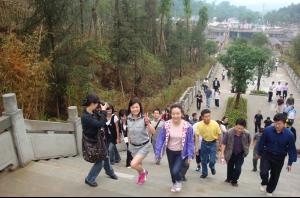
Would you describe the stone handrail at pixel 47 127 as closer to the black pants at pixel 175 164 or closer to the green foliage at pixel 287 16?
the black pants at pixel 175 164

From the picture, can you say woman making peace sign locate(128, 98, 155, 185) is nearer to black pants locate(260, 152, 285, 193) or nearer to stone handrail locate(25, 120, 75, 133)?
black pants locate(260, 152, 285, 193)

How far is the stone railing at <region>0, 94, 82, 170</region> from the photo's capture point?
562cm

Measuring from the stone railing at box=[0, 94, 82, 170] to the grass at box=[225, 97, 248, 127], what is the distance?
34.4 ft

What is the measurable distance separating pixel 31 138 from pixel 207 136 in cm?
302

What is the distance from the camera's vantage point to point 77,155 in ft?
25.6

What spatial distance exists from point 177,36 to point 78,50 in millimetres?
21103

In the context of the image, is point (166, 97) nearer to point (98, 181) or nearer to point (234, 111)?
point (234, 111)

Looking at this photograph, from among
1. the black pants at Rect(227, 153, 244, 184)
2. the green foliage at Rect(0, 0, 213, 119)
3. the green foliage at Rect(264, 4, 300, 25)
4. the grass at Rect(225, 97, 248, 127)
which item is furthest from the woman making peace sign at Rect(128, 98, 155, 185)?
the green foliage at Rect(264, 4, 300, 25)

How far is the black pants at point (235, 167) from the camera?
6094 millimetres

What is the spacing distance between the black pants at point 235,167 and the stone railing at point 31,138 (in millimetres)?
3127

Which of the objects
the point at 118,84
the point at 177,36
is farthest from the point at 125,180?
the point at 177,36

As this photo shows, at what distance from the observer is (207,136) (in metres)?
6.38

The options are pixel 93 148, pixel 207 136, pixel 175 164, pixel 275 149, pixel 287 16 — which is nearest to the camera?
pixel 93 148

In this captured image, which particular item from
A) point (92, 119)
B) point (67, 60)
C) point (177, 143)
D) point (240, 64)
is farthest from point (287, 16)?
point (92, 119)
